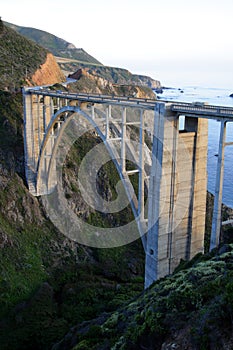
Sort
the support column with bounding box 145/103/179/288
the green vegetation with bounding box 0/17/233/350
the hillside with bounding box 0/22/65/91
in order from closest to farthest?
the green vegetation with bounding box 0/17/233/350
the support column with bounding box 145/103/179/288
the hillside with bounding box 0/22/65/91

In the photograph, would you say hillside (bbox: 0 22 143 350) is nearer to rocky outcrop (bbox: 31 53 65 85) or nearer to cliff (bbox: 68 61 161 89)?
rocky outcrop (bbox: 31 53 65 85)

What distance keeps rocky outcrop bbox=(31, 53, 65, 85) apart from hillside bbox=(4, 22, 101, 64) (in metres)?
91.9

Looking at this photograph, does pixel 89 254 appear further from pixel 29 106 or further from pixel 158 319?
pixel 158 319

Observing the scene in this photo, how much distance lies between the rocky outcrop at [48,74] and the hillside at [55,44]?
9192 cm

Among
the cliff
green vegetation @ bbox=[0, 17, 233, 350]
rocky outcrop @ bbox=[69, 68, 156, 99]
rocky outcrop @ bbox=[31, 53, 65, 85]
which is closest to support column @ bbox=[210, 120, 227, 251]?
green vegetation @ bbox=[0, 17, 233, 350]

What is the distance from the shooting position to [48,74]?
6234 cm

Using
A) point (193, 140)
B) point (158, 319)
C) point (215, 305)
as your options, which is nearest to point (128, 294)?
point (193, 140)

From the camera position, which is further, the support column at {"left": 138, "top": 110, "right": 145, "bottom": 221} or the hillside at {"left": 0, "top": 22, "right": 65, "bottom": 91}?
the hillside at {"left": 0, "top": 22, "right": 65, "bottom": 91}

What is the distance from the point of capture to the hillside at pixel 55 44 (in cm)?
16050

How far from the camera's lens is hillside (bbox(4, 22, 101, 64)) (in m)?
160

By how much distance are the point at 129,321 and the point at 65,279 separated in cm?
1811

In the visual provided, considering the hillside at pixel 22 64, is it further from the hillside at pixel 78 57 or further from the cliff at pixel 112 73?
the hillside at pixel 78 57

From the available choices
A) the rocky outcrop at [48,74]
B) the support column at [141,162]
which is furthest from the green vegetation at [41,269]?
the rocky outcrop at [48,74]

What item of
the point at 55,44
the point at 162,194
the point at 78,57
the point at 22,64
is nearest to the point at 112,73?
the point at 78,57
